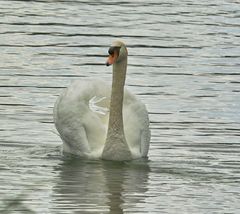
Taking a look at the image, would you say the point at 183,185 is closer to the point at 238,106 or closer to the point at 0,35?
the point at 238,106

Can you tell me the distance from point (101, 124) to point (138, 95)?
9.69ft

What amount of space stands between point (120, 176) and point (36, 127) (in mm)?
2269

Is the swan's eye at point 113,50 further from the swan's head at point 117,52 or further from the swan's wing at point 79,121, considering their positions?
the swan's wing at point 79,121

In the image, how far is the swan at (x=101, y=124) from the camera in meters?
12.7

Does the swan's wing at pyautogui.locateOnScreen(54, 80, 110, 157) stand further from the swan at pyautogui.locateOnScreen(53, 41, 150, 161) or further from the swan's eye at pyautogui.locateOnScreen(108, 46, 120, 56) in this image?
the swan's eye at pyautogui.locateOnScreen(108, 46, 120, 56)

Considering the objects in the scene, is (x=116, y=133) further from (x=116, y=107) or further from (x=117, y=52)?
(x=117, y=52)

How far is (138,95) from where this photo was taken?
1598 centimetres

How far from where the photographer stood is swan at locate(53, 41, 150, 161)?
41.5 feet

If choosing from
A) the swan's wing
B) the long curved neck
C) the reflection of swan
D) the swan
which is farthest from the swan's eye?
the reflection of swan

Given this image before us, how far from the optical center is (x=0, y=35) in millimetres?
20500

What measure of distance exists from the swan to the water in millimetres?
137

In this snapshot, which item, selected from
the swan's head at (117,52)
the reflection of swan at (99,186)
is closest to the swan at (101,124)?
the swan's head at (117,52)

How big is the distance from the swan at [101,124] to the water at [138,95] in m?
0.14

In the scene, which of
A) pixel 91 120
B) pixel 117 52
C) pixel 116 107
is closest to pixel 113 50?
pixel 117 52
